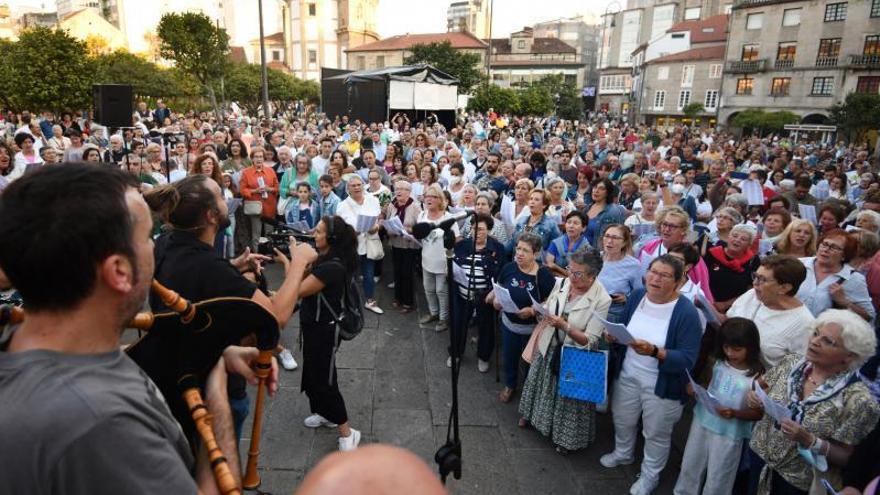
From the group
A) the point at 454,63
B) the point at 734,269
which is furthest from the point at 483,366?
the point at 454,63

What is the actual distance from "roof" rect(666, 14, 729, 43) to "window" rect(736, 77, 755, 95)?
14847 mm

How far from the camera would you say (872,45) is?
1470 inches

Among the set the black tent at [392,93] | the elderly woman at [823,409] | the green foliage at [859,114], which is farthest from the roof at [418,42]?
the elderly woman at [823,409]

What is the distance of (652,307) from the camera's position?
3.81 metres

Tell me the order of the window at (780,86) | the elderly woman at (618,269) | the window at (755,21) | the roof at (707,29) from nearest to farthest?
the elderly woman at (618,269), the window at (780,86), the window at (755,21), the roof at (707,29)

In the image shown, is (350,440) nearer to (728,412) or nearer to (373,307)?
(728,412)

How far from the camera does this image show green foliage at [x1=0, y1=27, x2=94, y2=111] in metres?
19.2

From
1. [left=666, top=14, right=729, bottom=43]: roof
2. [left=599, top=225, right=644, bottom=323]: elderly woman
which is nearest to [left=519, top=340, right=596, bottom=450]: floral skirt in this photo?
[left=599, top=225, right=644, bottom=323]: elderly woman

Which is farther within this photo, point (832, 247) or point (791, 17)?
point (791, 17)

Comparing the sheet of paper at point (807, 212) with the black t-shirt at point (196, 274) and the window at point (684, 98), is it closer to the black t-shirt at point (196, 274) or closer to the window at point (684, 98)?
the black t-shirt at point (196, 274)

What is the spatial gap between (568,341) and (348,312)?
180 centimetres

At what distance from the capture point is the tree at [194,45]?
2391cm

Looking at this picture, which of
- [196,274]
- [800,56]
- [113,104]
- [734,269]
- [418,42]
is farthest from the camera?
[418,42]

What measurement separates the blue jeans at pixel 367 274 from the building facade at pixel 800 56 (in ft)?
148
